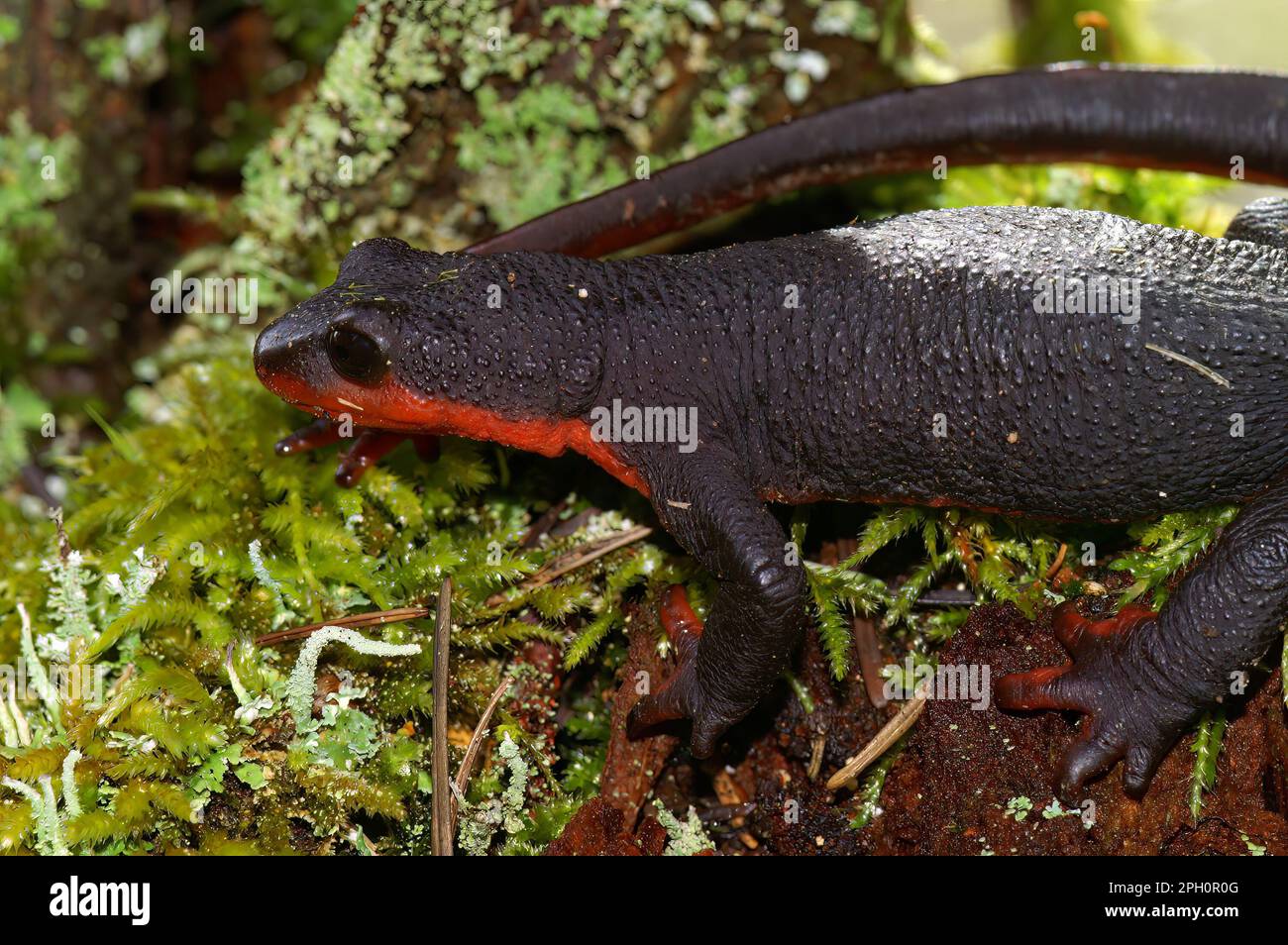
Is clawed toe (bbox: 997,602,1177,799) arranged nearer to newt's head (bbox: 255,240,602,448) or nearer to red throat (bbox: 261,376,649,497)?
red throat (bbox: 261,376,649,497)

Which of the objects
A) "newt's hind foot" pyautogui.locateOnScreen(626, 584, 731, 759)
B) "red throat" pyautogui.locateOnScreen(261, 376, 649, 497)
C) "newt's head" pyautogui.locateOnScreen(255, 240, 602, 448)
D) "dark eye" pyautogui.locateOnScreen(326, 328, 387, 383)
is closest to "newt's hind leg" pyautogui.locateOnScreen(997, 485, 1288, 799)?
"newt's hind foot" pyautogui.locateOnScreen(626, 584, 731, 759)

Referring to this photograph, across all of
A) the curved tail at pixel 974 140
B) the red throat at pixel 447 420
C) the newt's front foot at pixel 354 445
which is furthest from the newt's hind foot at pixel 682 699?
the curved tail at pixel 974 140

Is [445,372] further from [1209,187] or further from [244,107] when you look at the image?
[244,107]

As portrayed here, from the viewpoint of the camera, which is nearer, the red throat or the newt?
the newt

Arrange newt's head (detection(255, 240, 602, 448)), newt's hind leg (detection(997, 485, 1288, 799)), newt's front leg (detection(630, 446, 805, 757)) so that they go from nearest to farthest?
newt's hind leg (detection(997, 485, 1288, 799)) < newt's front leg (detection(630, 446, 805, 757)) < newt's head (detection(255, 240, 602, 448))

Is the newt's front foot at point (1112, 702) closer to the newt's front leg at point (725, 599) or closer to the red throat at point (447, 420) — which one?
the newt's front leg at point (725, 599)

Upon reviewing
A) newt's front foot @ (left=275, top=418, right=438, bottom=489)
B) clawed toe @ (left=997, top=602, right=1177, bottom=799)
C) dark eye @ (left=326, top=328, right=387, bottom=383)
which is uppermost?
dark eye @ (left=326, top=328, right=387, bottom=383)

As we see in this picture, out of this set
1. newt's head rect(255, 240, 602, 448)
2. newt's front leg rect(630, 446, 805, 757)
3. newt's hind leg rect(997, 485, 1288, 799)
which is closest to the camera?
newt's hind leg rect(997, 485, 1288, 799)

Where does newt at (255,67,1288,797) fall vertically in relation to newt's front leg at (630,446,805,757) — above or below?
above
